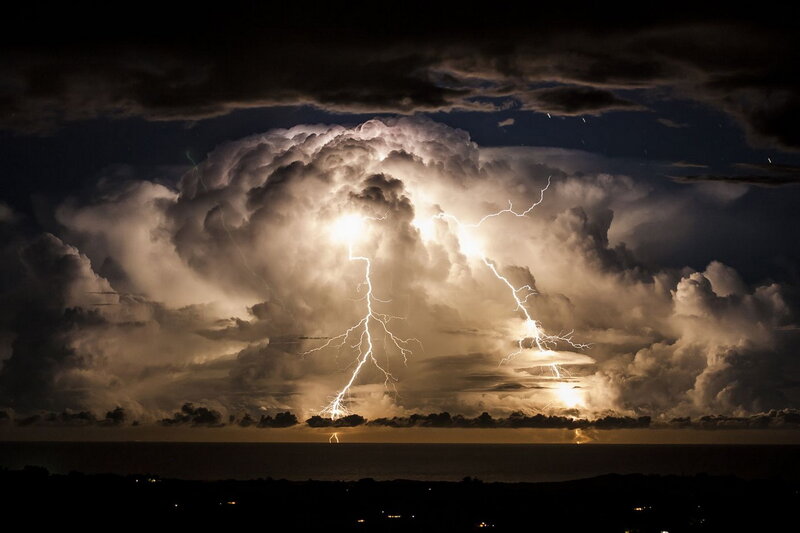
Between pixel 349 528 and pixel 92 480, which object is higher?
pixel 92 480

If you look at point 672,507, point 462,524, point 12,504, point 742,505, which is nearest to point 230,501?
point 12,504

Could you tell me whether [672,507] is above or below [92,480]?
below

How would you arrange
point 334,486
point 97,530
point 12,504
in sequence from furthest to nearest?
point 334,486 → point 12,504 → point 97,530

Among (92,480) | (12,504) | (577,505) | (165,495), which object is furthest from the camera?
(92,480)

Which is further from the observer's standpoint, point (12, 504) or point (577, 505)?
point (577, 505)

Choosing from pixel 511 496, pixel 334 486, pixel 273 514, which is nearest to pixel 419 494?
pixel 511 496

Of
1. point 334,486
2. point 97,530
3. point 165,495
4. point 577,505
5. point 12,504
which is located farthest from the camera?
point 334,486

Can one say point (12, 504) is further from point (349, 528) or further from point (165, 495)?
point (349, 528)

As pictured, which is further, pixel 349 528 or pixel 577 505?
pixel 577 505

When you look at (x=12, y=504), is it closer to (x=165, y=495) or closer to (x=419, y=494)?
(x=165, y=495)
